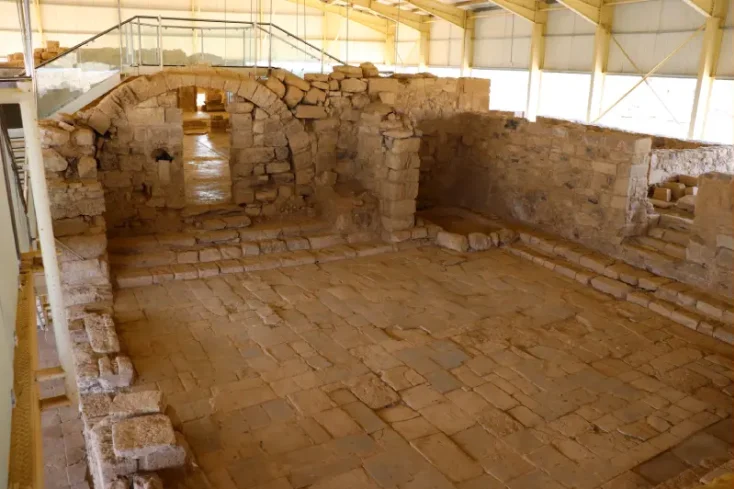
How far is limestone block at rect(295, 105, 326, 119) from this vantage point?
9703 millimetres

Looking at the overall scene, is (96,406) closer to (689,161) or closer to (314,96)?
(314,96)

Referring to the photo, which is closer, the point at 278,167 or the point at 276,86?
the point at 276,86

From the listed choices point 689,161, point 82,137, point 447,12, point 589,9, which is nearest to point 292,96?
point 82,137

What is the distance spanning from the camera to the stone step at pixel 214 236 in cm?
854

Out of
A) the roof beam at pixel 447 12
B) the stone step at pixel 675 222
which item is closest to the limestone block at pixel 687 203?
the stone step at pixel 675 222

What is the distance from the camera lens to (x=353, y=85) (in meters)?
10.1

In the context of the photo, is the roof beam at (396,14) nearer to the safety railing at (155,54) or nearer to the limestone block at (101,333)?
the safety railing at (155,54)

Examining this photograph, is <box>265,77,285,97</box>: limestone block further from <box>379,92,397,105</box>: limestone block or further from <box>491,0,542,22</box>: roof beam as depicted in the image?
<box>491,0,542,22</box>: roof beam

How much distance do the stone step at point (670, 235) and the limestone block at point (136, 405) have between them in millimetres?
6965

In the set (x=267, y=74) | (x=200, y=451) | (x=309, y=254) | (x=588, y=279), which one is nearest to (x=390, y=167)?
(x=309, y=254)

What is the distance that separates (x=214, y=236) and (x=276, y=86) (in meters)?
2.51

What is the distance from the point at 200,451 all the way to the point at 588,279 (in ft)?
18.5

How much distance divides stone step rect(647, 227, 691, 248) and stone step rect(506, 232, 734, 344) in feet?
2.17

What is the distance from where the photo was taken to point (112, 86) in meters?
8.84
